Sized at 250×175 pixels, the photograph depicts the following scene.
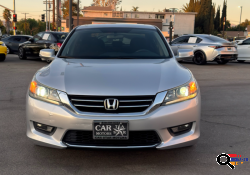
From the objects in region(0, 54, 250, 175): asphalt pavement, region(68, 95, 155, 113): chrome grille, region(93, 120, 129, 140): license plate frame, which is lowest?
region(0, 54, 250, 175): asphalt pavement

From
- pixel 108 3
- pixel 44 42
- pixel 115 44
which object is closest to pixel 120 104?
pixel 115 44

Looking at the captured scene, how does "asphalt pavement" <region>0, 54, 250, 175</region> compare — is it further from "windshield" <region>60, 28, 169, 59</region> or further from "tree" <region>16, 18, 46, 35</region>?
"tree" <region>16, 18, 46, 35</region>

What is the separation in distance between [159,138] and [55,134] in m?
1.01

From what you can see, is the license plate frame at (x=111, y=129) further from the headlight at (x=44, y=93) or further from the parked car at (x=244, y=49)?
the parked car at (x=244, y=49)

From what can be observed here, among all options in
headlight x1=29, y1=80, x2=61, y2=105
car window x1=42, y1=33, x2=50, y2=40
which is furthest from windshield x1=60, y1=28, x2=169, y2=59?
car window x1=42, y1=33, x2=50, y2=40

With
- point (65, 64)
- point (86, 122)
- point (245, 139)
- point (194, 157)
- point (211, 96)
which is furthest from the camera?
point (211, 96)

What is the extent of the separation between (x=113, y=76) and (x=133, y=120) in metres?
0.59

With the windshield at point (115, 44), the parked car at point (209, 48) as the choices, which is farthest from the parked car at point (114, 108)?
the parked car at point (209, 48)

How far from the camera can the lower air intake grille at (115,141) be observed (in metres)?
2.92

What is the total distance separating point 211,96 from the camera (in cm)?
706

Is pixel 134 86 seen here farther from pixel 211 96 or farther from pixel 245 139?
pixel 211 96

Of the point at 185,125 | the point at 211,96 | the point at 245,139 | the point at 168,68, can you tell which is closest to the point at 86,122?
the point at 185,125

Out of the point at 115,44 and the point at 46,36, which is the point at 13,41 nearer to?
the point at 46,36

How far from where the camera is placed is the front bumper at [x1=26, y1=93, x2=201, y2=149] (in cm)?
284
